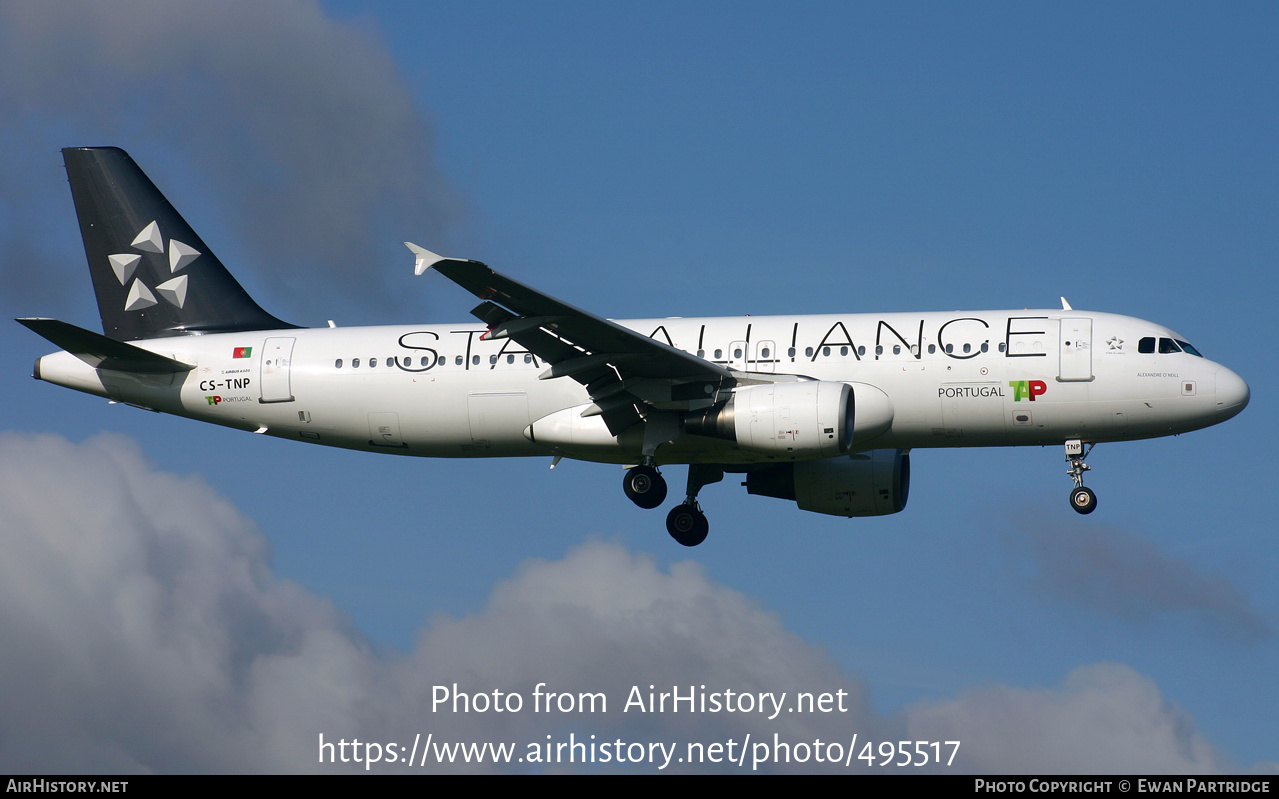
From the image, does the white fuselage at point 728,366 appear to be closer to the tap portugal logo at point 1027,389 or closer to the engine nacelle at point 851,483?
the tap portugal logo at point 1027,389

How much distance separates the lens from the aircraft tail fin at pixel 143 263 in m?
39.4

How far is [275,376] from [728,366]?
36.8 ft

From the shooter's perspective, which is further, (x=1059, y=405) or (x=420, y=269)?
(x=1059, y=405)

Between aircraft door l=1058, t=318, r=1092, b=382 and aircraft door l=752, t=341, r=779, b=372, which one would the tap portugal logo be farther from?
aircraft door l=752, t=341, r=779, b=372

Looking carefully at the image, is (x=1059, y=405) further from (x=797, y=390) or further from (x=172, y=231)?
(x=172, y=231)

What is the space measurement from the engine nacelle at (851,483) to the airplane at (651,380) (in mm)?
56

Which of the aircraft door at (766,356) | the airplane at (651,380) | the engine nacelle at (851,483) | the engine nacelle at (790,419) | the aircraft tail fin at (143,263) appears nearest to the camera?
the engine nacelle at (790,419)

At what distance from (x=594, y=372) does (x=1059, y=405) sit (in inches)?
407

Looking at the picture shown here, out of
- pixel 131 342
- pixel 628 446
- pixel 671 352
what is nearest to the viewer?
pixel 671 352

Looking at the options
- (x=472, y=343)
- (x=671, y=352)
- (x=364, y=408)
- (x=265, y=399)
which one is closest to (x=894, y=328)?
(x=671, y=352)

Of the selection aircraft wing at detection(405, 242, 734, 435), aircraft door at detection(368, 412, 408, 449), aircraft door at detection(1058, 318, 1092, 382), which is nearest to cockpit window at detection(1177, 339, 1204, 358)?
aircraft door at detection(1058, 318, 1092, 382)

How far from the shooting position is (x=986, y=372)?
33.5 meters

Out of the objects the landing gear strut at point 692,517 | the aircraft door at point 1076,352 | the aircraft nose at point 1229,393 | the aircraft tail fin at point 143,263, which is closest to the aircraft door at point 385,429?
the aircraft tail fin at point 143,263

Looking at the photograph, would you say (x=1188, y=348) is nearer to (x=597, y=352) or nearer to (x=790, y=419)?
(x=790, y=419)
